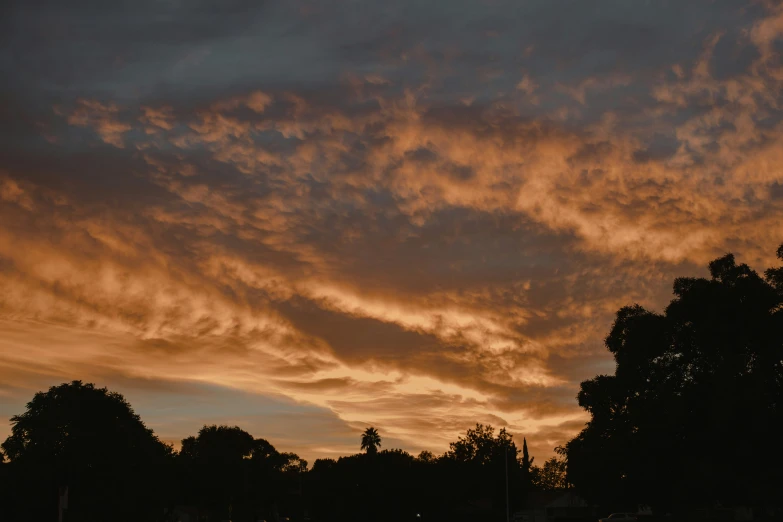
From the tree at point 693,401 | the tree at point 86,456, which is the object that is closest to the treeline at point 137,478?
the tree at point 86,456

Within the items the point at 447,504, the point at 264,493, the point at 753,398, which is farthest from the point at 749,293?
the point at 264,493

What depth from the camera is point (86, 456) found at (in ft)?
272

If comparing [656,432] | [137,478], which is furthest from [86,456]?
[656,432]

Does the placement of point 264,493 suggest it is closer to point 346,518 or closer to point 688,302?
point 346,518

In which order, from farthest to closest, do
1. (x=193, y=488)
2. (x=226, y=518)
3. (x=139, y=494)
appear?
1. (x=226, y=518)
2. (x=193, y=488)
3. (x=139, y=494)

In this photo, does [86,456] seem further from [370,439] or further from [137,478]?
[370,439]

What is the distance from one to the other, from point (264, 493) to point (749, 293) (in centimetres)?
11675

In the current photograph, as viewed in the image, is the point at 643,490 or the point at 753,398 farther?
the point at 643,490

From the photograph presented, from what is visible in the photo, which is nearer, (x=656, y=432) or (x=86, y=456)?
(x=656, y=432)

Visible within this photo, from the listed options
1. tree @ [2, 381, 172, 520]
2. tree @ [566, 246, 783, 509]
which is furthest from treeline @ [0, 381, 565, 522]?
tree @ [566, 246, 783, 509]

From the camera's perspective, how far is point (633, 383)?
5094cm

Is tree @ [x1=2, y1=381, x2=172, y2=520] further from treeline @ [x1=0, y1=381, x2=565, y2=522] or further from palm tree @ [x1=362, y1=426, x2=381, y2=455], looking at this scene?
palm tree @ [x1=362, y1=426, x2=381, y2=455]

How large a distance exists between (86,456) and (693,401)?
61772mm

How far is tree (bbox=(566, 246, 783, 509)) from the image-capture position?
145 ft
